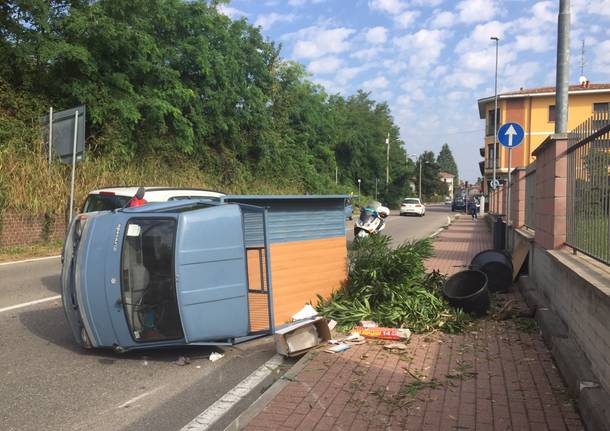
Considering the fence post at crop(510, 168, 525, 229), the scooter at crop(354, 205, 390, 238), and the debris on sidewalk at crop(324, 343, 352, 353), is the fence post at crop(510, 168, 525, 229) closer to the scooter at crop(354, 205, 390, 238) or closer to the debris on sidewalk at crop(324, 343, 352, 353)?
the scooter at crop(354, 205, 390, 238)

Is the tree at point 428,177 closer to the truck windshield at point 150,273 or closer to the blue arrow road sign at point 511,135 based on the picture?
the blue arrow road sign at point 511,135

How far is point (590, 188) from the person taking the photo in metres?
5.04

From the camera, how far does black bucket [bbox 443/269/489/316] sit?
6.84 m

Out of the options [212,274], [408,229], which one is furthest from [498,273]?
[408,229]

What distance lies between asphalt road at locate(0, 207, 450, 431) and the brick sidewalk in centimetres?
65

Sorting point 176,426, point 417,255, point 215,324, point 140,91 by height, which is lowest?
point 176,426

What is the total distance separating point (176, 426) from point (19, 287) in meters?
6.84

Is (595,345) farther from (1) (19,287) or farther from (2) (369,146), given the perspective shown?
(2) (369,146)

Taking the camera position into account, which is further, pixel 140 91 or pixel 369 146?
pixel 369 146

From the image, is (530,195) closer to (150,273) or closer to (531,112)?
(150,273)

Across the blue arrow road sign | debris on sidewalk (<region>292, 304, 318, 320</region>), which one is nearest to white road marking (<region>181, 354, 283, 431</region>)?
debris on sidewalk (<region>292, 304, 318, 320</region>)

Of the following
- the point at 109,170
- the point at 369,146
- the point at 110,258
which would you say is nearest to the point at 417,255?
the point at 110,258

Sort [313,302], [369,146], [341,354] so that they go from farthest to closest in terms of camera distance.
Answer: [369,146] < [313,302] < [341,354]

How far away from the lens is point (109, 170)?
19.6 meters
